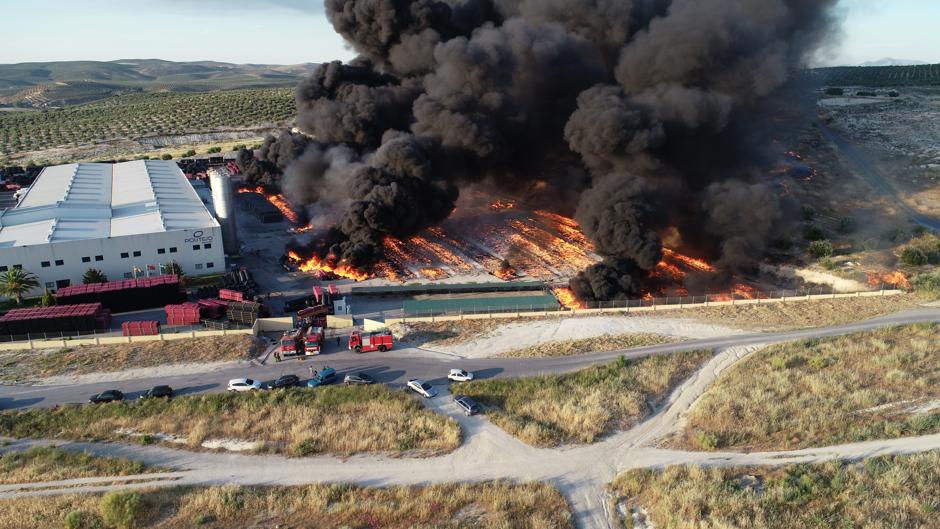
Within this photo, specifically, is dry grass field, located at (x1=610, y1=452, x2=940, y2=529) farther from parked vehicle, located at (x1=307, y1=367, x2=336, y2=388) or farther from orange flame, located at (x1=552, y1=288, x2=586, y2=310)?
orange flame, located at (x1=552, y1=288, x2=586, y2=310)

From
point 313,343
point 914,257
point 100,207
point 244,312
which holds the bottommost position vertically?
point 313,343

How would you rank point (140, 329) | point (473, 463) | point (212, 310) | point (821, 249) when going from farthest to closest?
point (821, 249)
point (212, 310)
point (140, 329)
point (473, 463)

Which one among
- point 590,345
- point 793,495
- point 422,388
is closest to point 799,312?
point 590,345

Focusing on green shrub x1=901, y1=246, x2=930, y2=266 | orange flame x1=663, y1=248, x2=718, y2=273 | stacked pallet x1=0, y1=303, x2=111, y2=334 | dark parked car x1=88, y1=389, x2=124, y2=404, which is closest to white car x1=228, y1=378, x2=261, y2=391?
dark parked car x1=88, y1=389, x2=124, y2=404

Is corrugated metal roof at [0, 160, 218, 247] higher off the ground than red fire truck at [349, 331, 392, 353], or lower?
higher

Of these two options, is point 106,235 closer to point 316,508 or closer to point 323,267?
point 323,267

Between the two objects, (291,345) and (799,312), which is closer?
(291,345)

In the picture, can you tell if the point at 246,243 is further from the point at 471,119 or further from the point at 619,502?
the point at 619,502
